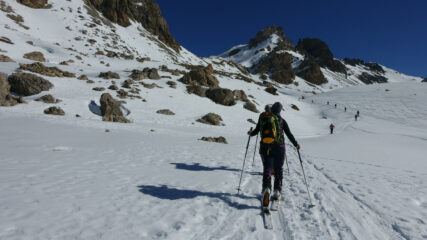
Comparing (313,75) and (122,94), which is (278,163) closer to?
(122,94)

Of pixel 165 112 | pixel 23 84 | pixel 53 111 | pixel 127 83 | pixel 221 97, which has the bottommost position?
pixel 53 111

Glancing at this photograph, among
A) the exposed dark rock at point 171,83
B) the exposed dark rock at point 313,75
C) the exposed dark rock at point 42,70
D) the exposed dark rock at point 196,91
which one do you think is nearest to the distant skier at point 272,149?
the exposed dark rock at point 42,70

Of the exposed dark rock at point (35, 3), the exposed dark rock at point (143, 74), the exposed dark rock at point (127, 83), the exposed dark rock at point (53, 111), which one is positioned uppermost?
the exposed dark rock at point (35, 3)

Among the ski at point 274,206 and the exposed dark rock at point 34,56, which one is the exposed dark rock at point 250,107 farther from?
the exposed dark rock at point 34,56

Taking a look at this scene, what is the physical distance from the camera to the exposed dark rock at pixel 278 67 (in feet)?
493

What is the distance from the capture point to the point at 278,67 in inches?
6280

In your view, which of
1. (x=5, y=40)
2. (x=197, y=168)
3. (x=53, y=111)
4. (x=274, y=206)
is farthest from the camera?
(x=5, y=40)

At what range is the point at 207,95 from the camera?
122 ft

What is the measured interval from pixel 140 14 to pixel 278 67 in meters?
104

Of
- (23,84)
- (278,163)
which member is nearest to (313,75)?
(23,84)

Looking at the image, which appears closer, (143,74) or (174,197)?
(174,197)

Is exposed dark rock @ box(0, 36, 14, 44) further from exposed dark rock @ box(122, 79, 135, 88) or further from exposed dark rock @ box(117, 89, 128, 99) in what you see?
exposed dark rock @ box(117, 89, 128, 99)

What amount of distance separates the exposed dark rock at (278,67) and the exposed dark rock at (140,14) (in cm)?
8009

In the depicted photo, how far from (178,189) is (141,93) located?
26350mm
